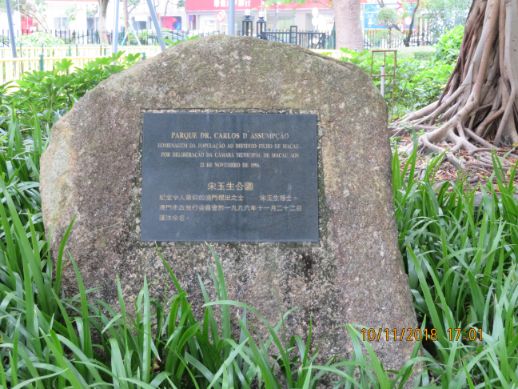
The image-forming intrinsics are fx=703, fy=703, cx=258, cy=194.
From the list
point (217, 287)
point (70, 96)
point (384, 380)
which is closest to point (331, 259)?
point (217, 287)

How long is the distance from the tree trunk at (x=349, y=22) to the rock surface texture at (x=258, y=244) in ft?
45.9

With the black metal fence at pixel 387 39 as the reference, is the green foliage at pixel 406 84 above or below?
below

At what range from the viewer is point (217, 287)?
2.83 meters

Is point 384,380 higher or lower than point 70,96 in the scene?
lower

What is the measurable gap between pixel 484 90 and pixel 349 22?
35.8 ft

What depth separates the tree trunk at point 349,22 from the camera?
55.1 ft

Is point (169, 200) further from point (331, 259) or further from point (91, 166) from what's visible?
point (331, 259)

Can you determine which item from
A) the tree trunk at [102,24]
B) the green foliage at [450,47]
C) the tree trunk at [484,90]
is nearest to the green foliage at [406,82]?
the green foliage at [450,47]

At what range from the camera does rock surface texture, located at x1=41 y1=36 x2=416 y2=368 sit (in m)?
2.97

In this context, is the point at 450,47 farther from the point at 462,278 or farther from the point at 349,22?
the point at 462,278

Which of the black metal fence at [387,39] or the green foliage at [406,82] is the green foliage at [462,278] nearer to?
the green foliage at [406,82]

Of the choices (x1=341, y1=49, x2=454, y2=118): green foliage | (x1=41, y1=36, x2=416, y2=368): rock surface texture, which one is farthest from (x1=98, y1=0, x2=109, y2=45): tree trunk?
(x1=41, y1=36, x2=416, y2=368): rock surface texture

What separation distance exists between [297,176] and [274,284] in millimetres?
482
